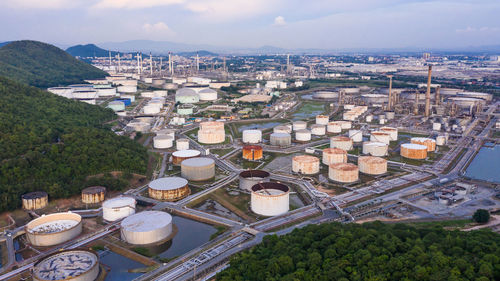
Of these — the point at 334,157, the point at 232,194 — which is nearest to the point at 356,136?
the point at 334,157

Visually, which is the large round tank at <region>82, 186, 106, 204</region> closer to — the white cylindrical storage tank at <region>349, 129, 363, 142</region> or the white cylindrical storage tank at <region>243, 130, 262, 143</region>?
the white cylindrical storage tank at <region>243, 130, 262, 143</region>

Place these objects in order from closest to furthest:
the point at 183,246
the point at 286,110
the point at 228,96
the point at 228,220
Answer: the point at 183,246, the point at 228,220, the point at 286,110, the point at 228,96

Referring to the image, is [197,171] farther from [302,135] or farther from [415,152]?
[415,152]

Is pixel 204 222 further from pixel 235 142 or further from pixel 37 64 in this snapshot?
pixel 37 64

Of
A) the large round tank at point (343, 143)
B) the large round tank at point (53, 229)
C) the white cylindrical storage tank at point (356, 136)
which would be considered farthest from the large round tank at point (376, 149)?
the large round tank at point (53, 229)

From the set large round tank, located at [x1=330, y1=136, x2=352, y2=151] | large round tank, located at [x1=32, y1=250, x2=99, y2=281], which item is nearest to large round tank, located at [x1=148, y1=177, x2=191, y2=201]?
large round tank, located at [x1=32, y1=250, x2=99, y2=281]

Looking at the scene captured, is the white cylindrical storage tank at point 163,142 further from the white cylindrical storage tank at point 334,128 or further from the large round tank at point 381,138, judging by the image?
the large round tank at point 381,138

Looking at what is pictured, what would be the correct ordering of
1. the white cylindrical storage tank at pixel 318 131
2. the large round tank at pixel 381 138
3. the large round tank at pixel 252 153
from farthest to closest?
the white cylindrical storage tank at pixel 318 131
the large round tank at pixel 381 138
the large round tank at pixel 252 153

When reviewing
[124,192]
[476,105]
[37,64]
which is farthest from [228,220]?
[37,64]
